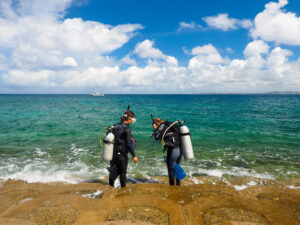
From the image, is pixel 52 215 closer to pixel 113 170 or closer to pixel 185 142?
pixel 113 170

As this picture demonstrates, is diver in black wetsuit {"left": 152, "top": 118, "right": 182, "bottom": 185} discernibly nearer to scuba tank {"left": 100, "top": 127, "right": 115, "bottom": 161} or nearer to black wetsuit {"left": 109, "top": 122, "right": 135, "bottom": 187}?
black wetsuit {"left": 109, "top": 122, "right": 135, "bottom": 187}

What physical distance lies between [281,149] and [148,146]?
9.65 meters

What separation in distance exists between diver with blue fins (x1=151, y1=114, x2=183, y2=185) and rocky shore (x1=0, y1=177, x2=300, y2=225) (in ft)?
2.61

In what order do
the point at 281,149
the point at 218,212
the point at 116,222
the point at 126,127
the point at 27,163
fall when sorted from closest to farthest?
the point at 116,222, the point at 218,212, the point at 126,127, the point at 27,163, the point at 281,149

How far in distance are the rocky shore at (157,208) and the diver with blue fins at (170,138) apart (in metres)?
0.80

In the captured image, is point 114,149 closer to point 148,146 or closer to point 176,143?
point 176,143

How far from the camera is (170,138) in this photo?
214 inches

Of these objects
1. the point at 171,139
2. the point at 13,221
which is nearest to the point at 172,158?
the point at 171,139

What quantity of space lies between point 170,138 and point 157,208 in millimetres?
2082

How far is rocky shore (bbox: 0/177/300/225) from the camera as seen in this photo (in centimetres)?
355

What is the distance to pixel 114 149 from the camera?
520 centimetres

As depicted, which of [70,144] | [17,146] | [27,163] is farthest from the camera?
[70,144]

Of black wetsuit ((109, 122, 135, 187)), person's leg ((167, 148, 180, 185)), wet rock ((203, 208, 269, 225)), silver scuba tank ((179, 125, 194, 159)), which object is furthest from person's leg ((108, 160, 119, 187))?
wet rock ((203, 208, 269, 225))

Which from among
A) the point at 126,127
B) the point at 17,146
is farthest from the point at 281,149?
the point at 17,146
